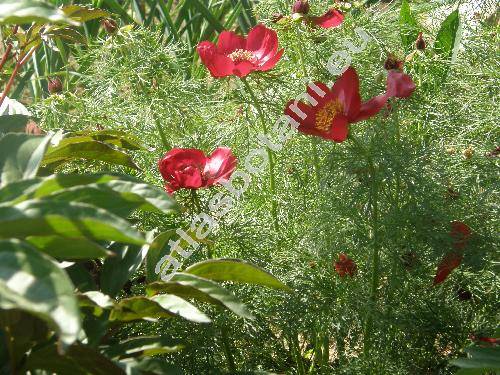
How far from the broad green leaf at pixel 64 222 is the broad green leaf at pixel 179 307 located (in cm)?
17

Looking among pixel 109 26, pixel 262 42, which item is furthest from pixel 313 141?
pixel 109 26

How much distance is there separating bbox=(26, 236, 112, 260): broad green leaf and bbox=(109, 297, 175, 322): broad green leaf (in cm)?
Answer: 13

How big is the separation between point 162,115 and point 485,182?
0.59 m

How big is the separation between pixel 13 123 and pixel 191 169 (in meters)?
0.27

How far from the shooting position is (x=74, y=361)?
2.70 ft

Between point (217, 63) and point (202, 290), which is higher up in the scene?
point (217, 63)

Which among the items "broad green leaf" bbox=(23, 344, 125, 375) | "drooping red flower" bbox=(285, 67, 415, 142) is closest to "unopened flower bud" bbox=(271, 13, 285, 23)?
"drooping red flower" bbox=(285, 67, 415, 142)

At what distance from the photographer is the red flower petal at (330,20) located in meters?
1.43

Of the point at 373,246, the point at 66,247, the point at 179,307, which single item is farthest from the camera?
the point at 373,246

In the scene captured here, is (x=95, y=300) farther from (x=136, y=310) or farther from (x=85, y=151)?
(x=85, y=151)

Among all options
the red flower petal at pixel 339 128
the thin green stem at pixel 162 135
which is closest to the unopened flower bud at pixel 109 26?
the thin green stem at pixel 162 135

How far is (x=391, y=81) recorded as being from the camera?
1225 millimetres

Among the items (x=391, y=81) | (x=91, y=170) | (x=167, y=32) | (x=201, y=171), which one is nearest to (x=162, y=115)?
(x=91, y=170)

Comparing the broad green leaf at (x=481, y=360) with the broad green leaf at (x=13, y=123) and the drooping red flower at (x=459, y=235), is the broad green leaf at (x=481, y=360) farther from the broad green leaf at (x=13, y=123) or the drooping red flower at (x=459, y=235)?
the broad green leaf at (x=13, y=123)
